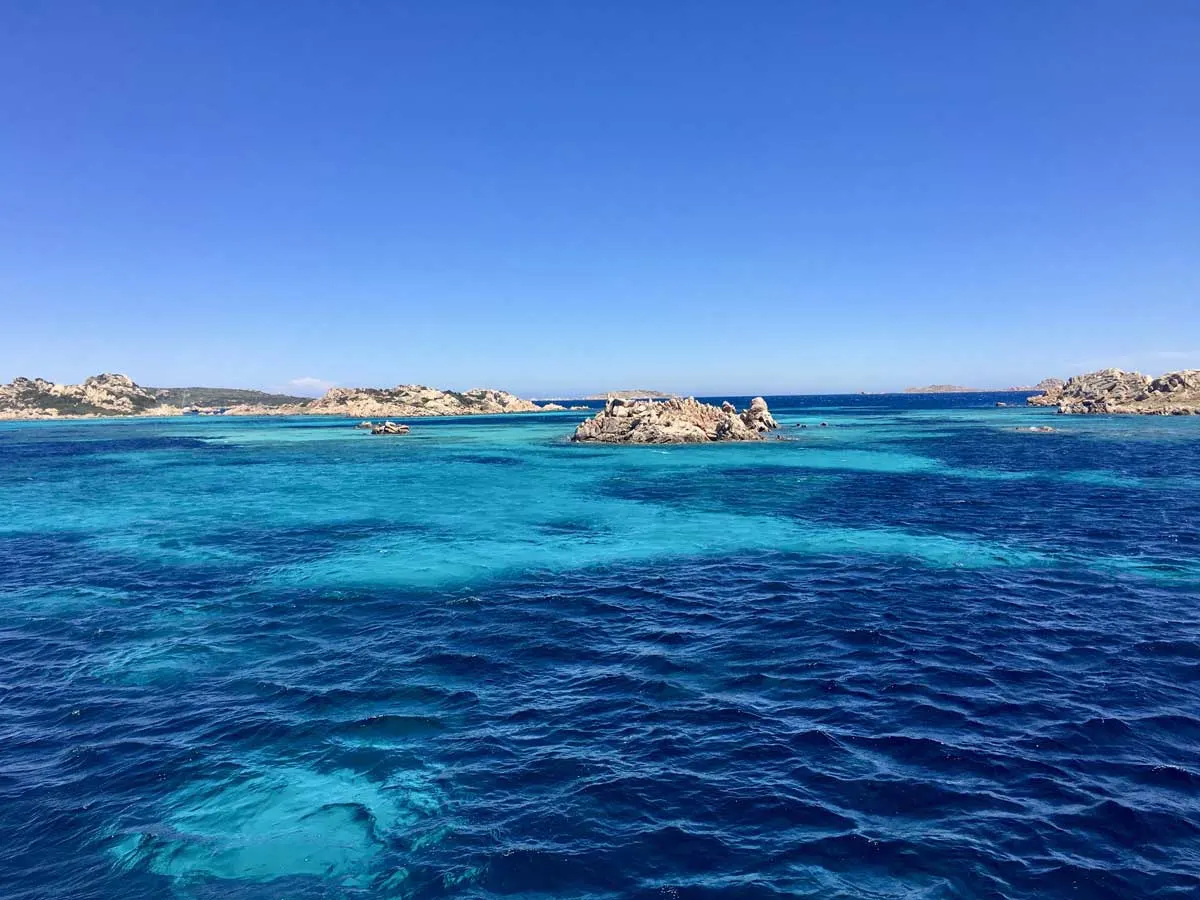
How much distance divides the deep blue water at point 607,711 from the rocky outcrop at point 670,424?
204ft

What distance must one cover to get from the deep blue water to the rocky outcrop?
62327 millimetres

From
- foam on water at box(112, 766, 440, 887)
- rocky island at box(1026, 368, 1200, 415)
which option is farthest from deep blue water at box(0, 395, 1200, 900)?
rocky island at box(1026, 368, 1200, 415)

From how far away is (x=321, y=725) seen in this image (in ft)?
51.3

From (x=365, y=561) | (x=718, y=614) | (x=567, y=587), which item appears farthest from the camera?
(x=365, y=561)

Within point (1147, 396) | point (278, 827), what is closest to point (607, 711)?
point (278, 827)

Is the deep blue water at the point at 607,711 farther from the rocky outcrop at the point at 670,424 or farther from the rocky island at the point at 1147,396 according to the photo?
the rocky island at the point at 1147,396

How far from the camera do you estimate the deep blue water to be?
11008 mm

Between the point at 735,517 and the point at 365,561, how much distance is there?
2222cm

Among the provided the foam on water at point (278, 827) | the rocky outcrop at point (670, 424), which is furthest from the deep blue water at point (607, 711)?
the rocky outcrop at point (670, 424)

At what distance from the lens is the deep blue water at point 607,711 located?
11008 mm

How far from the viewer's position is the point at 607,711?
16.2 meters

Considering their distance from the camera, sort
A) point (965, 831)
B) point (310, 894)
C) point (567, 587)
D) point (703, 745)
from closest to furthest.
A: point (310, 894) < point (965, 831) < point (703, 745) < point (567, 587)

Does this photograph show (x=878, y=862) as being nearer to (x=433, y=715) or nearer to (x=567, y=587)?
(x=433, y=715)

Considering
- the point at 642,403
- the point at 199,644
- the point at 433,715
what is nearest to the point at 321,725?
the point at 433,715
